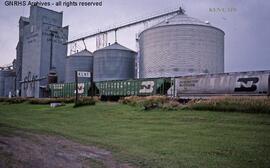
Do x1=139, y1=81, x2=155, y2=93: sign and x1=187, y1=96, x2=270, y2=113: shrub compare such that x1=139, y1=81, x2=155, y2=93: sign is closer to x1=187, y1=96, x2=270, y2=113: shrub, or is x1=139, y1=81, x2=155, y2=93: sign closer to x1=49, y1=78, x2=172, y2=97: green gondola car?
x1=49, y1=78, x2=172, y2=97: green gondola car

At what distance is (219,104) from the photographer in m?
20.5

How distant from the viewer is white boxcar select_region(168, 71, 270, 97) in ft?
87.1

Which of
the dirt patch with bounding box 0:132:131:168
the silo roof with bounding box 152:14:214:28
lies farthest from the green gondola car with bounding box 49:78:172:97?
the dirt patch with bounding box 0:132:131:168

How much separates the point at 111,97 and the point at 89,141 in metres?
37.4

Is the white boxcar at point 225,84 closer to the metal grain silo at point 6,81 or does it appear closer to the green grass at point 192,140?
the green grass at point 192,140

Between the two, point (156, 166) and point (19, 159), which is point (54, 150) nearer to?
point (19, 159)

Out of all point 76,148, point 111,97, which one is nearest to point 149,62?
point 111,97

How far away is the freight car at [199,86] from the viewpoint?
Answer: 2692 cm

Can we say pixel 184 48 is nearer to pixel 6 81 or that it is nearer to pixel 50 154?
pixel 50 154

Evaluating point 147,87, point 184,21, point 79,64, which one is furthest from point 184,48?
point 79,64

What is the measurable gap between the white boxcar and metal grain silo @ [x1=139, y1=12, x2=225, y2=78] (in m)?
21.3

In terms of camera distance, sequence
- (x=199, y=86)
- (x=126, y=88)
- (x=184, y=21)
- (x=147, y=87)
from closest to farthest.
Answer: (x=199, y=86), (x=147, y=87), (x=126, y=88), (x=184, y=21)

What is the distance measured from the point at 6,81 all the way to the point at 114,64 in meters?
58.3

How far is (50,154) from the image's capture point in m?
9.44
